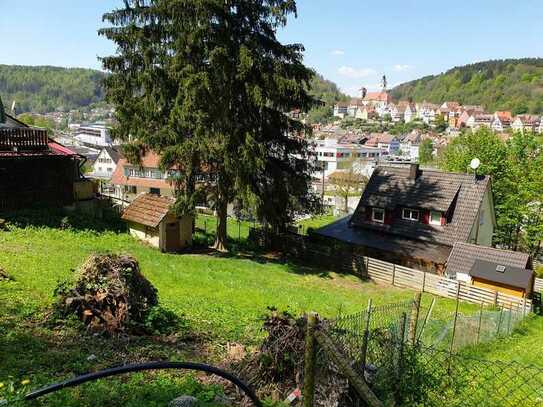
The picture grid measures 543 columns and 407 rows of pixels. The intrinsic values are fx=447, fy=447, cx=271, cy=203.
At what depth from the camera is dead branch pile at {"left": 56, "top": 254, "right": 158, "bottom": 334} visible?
886 cm

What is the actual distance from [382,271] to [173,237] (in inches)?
444

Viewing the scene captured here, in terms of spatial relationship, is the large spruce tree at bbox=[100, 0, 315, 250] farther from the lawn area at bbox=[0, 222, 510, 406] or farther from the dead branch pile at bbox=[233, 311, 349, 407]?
the dead branch pile at bbox=[233, 311, 349, 407]

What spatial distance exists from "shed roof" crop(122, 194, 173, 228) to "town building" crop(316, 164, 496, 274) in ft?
37.2

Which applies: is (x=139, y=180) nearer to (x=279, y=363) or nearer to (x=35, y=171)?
(x=35, y=171)

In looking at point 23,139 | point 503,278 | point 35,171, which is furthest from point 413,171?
point 23,139

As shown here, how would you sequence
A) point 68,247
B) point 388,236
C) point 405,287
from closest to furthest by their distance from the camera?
1. point 68,247
2. point 405,287
3. point 388,236

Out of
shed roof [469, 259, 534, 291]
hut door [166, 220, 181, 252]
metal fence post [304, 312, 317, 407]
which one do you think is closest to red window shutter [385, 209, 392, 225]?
shed roof [469, 259, 534, 291]

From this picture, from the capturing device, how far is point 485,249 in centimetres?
2414

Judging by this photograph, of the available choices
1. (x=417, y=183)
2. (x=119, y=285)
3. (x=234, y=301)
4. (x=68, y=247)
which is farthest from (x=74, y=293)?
(x=417, y=183)

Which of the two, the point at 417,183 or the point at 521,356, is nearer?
the point at 521,356

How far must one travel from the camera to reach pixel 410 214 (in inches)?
1105

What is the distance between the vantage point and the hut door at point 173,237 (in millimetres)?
22281

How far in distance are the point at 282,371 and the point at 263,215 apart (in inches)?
594

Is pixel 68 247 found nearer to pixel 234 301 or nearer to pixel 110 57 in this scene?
pixel 234 301
